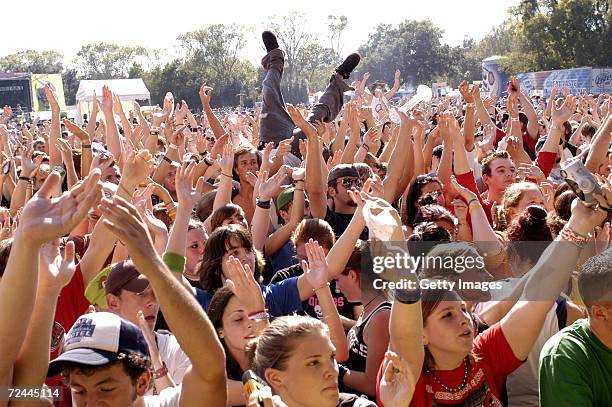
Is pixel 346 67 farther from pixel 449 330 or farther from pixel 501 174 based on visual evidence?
pixel 449 330

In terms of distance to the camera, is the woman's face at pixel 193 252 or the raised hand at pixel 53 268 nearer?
the raised hand at pixel 53 268

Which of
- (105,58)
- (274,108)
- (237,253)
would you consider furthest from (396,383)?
(105,58)

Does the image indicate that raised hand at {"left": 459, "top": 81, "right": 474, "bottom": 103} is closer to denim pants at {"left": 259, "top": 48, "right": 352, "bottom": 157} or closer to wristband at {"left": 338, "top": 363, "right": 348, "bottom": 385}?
denim pants at {"left": 259, "top": 48, "right": 352, "bottom": 157}

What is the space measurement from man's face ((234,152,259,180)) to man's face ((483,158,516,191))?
181 centimetres

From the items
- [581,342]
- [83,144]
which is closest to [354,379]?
[581,342]

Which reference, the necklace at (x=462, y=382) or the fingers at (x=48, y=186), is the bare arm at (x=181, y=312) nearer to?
the fingers at (x=48, y=186)

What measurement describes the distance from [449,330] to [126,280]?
141 cm

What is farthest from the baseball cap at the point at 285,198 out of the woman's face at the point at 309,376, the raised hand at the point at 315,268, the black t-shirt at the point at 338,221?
the woman's face at the point at 309,376

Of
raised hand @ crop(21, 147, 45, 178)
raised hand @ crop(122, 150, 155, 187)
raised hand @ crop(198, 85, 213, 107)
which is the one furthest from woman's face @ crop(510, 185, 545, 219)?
raised hand @ crop(198, 85, 213, 107)

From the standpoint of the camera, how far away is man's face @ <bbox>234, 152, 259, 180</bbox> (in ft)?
21.2

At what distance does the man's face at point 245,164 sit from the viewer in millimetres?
6477

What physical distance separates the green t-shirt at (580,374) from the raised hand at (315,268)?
43.2 inches

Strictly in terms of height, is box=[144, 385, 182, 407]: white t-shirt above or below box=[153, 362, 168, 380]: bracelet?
above

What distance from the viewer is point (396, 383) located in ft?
8.95
